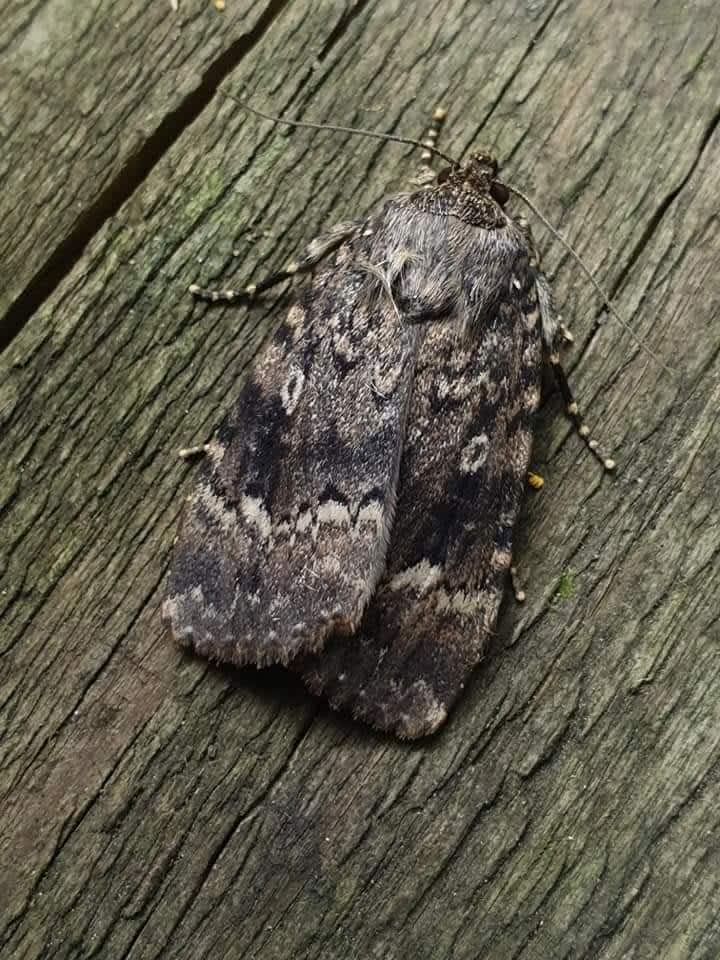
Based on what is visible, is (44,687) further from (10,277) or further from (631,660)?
(631,660)

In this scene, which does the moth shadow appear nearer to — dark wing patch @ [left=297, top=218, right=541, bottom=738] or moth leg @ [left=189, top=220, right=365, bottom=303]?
dark wing patch @ [left=297, top=218, right=541, bottom=738]

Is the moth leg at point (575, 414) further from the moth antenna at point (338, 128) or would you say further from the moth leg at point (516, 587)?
the moth antenna at point (338, 128)

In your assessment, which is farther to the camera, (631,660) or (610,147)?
(610,147)

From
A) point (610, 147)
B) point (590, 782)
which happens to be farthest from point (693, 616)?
point (610, 147)

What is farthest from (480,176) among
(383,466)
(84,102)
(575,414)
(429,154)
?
(84,102)

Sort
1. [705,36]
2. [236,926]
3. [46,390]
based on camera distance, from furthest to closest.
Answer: [705,36], [46,390], [236,926]

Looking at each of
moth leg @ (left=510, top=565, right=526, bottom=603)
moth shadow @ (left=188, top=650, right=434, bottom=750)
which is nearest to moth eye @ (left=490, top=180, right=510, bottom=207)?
moth leg @ (left=510, top=565, right=526, bottom=603)

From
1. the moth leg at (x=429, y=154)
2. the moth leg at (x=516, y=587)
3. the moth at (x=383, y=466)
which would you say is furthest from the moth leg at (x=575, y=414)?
the moth leg at (x=429, y=154)
